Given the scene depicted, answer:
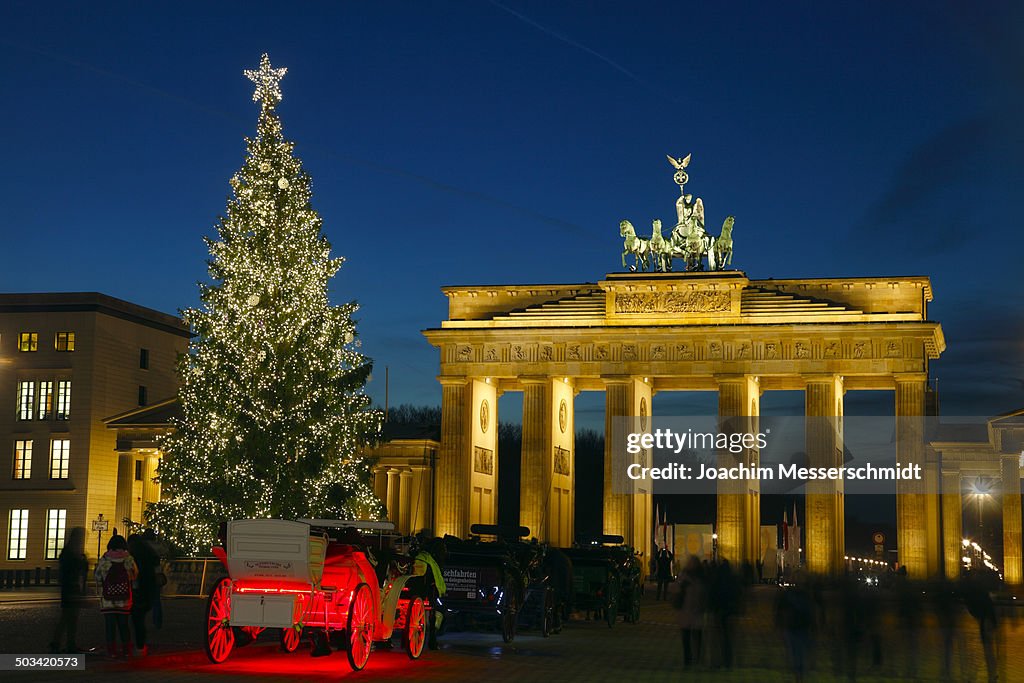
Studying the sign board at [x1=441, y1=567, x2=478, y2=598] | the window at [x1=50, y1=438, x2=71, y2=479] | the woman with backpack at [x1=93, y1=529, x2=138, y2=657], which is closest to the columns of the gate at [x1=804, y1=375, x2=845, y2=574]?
the window at [x1=50, y1=438, x2=71, y2=479]

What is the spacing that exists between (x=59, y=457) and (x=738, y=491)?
3358cm

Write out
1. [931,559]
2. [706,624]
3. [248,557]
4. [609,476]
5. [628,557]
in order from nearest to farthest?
[248,557] → [706,624] → [628,557] → [931,559] → [609,476]

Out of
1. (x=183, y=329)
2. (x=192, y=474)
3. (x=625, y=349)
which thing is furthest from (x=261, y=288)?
(x=183, y=329)

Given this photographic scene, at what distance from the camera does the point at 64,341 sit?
227 ft

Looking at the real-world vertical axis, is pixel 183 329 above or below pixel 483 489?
above

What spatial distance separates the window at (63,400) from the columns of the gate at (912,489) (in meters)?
40.0

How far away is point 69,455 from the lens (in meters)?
69.6

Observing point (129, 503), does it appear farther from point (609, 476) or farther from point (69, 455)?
point (609, 476)

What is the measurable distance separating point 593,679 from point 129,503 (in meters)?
54.0

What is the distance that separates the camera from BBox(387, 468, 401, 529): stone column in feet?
239

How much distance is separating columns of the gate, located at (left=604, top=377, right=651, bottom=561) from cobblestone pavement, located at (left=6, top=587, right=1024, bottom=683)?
33999 millimetres

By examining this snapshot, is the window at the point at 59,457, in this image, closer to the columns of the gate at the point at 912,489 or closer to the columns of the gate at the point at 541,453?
the columns of the gate at the point at 541,453

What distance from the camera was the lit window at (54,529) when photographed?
6844cm

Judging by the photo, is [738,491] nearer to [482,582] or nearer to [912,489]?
[912,489]
